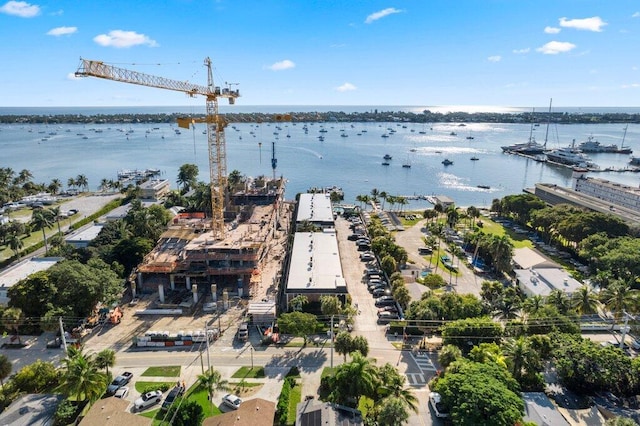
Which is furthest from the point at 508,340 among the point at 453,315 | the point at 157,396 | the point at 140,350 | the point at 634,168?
the point at 634,168

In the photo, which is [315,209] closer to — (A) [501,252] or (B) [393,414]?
(A) [501,252]

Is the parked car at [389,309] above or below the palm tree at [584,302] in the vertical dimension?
below

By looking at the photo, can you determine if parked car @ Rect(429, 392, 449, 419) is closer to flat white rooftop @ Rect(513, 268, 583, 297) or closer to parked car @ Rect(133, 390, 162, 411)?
parked car @ Rect(133, 390, 162, 411)

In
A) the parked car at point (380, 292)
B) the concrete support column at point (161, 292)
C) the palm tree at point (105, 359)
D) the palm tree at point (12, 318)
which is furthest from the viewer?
the parked car at point (380, 292)

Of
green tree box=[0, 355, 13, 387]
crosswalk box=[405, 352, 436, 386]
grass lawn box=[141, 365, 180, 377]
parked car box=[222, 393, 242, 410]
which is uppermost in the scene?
green tree box=[0, 355, 13, 387]

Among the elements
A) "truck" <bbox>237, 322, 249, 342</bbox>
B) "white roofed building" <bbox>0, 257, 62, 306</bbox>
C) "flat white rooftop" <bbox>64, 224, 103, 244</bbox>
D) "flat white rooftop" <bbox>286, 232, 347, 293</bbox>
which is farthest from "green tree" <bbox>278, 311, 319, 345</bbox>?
"flat white rooftop" <bbox>64, 224, 103, 244</bbox>

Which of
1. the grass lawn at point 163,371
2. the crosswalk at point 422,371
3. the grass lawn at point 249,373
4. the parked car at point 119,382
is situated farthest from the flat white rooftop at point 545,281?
the parked car at point 119,382

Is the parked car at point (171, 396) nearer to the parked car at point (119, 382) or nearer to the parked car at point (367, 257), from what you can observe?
the parked car at point (119, 382)
